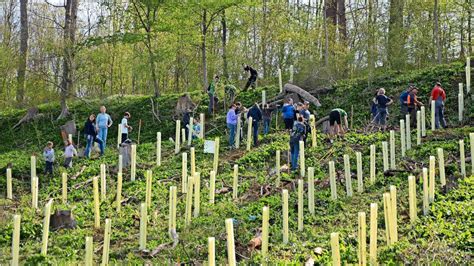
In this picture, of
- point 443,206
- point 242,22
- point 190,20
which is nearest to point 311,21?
point 242,22

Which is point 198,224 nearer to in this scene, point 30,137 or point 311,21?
point 30,137

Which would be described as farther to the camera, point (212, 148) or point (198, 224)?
point (212, 148)

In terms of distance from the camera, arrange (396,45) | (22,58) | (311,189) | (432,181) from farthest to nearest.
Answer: (22,58) → (396,45) → (311,189) → (432,181)

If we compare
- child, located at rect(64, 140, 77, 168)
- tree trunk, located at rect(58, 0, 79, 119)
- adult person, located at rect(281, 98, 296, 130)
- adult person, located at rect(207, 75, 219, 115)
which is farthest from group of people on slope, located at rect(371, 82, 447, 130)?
tree trunk, located at rect(58, 0, 79, 119)

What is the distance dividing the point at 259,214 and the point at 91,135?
8.12 m

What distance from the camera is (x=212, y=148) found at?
51.5ft

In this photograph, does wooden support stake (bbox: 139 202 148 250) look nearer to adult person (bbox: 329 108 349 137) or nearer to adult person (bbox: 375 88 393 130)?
adult person (bbox: 329 108 349 137)

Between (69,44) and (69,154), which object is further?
(69,44)

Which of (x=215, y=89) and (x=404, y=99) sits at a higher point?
(x=215, y=89)

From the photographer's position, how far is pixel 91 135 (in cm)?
1730

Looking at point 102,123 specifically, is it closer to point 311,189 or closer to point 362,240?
point 311,189

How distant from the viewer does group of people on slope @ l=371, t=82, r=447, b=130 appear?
1628cm

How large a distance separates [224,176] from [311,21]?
1630 cm

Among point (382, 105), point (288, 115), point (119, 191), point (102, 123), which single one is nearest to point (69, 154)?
point (102, 123)
